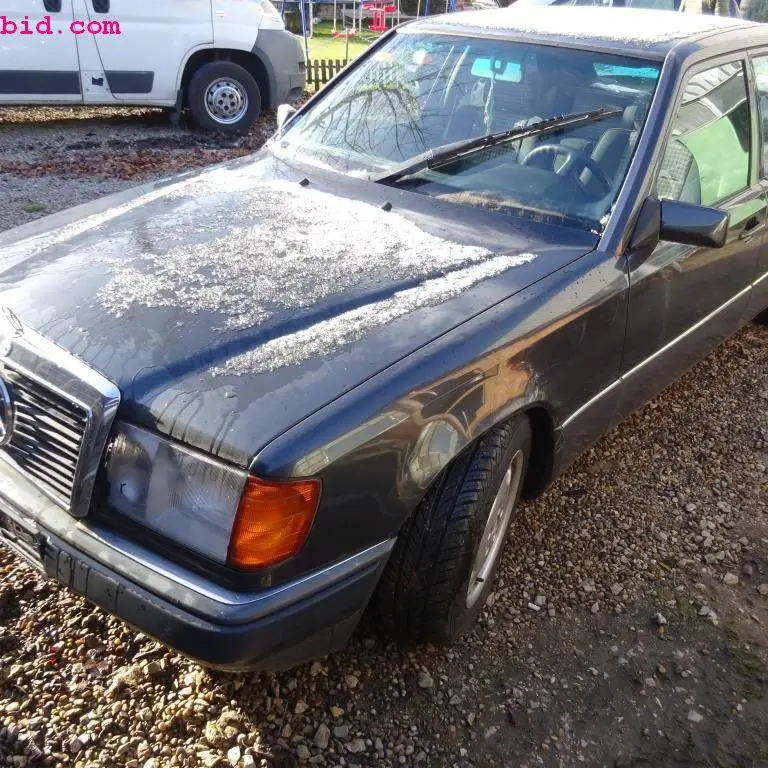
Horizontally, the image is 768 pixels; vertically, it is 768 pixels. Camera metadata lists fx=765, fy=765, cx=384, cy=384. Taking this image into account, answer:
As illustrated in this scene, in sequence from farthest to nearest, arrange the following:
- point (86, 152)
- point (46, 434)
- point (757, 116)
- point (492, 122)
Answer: point (86, 152) < point (757, 116) < point (492, 122) < point (46, 434)

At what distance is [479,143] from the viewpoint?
2857 millimetres

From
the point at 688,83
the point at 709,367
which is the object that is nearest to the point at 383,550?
the point at 688,83

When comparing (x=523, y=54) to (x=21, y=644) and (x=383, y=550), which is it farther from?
(x=21, y=644)

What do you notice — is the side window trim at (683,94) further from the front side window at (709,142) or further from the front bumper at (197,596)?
the front bumper at (197,596)

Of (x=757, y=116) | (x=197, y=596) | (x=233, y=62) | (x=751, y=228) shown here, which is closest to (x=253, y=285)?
(x=197, y=596)

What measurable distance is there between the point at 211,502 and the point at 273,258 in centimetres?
92

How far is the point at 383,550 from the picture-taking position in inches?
76.0

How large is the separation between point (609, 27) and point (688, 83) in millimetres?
493

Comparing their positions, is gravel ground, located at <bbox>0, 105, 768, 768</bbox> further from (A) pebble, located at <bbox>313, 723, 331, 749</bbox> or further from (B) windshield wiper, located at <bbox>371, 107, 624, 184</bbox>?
(B) windshield wiper, located at <bbox>371, 107, 624, 184</bbox>

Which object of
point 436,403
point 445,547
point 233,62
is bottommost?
point 445,547

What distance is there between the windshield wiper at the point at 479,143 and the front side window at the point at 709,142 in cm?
28

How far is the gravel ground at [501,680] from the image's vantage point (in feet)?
6.90

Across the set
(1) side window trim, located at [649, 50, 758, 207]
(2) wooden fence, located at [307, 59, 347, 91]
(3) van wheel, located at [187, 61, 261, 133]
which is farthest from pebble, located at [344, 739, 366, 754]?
(2) wooden fence, located at [307, 59, 347, 91]

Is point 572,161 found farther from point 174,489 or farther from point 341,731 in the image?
point 341,731
